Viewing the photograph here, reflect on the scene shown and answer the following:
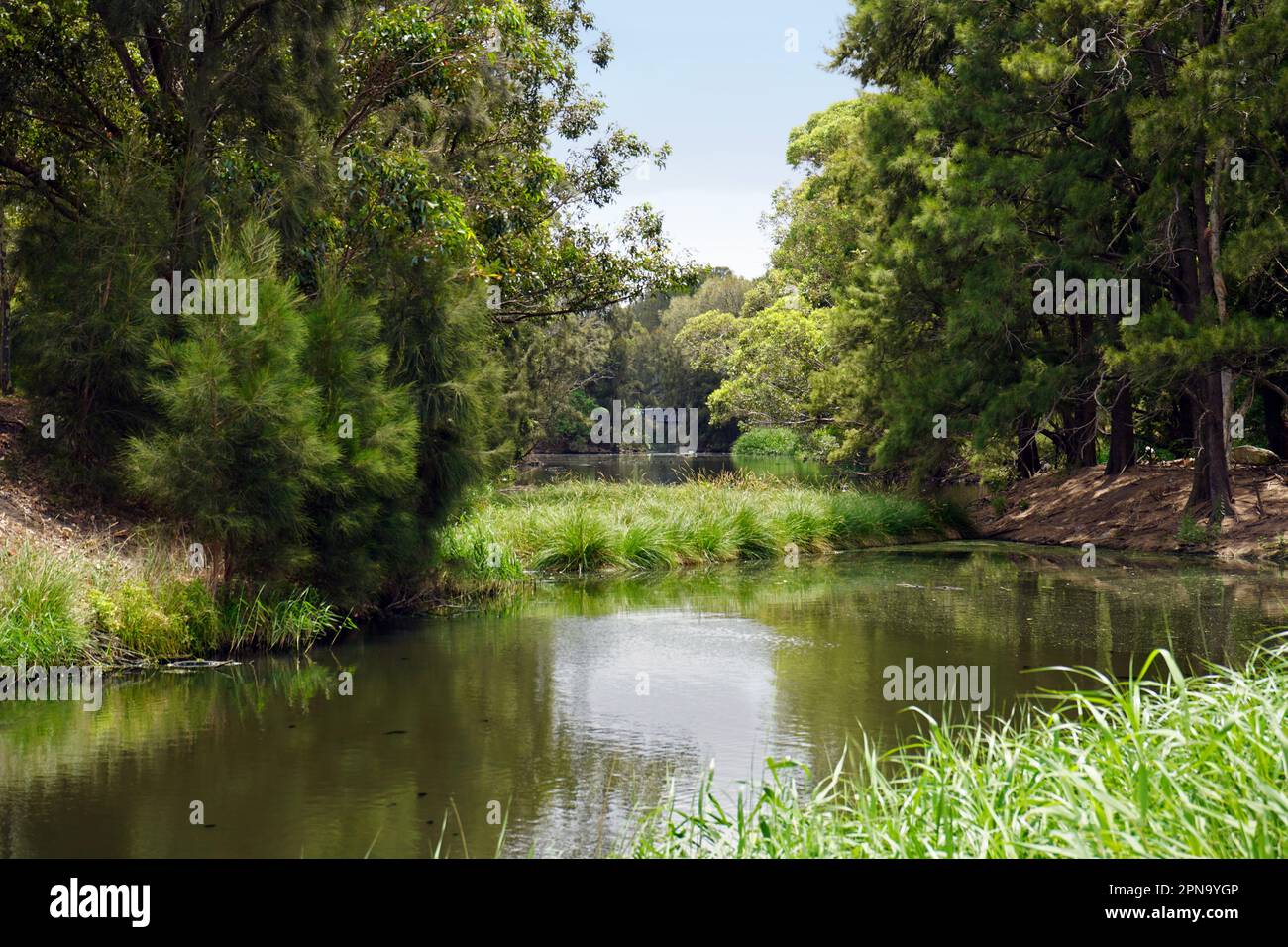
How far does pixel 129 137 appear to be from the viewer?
39.5ft

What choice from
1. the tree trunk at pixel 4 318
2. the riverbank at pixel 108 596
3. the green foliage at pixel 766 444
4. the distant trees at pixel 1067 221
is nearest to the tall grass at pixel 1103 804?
the riverbank at pixel 108 596

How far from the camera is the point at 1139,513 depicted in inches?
835

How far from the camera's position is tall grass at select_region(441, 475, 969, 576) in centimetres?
1719

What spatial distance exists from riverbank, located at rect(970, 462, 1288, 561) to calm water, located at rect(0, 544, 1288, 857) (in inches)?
146

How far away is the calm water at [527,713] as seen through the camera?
6293 millimetres

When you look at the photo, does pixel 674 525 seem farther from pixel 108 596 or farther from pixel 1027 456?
pixel 108 596

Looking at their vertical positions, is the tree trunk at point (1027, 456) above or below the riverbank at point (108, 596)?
above

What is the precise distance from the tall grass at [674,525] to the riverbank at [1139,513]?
1.39 m

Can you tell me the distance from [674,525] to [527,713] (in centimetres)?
1035

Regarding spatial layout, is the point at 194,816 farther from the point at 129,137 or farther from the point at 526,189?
the point at 526,189

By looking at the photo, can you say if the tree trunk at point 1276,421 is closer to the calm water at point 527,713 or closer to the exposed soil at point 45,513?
the calm water at point 527,713

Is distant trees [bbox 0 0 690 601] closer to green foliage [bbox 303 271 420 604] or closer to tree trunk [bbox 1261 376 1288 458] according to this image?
green foliage [bbox 303 271 420 604]

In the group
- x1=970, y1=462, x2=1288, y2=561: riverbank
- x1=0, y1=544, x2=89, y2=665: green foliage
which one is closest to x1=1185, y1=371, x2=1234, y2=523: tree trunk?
x1=970, y1=462, x2=1288, y2=561: riverbank
